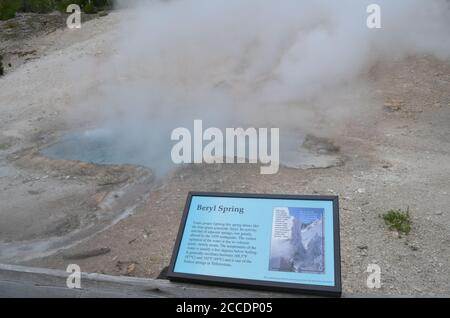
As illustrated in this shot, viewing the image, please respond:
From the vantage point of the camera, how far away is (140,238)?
3682 mm

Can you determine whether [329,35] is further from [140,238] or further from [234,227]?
[234,227]

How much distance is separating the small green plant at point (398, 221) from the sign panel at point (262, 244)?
5.16 feet

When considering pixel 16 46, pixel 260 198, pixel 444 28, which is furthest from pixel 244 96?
pixel 16 46

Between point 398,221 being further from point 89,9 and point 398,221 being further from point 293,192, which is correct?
point 89,9

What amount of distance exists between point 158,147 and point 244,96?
1910 mm

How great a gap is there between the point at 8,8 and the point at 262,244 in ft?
45.0

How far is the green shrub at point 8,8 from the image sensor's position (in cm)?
1302
